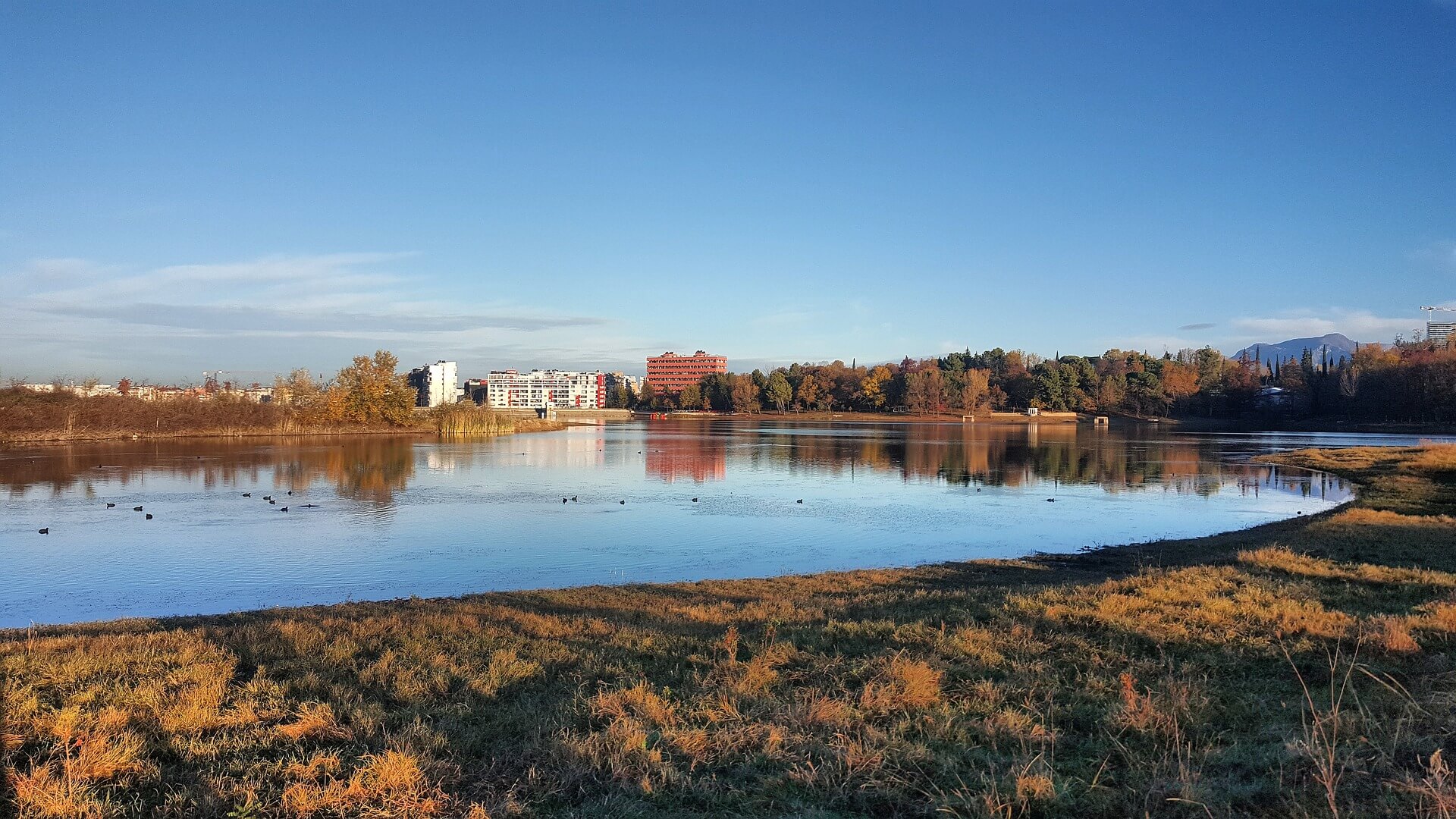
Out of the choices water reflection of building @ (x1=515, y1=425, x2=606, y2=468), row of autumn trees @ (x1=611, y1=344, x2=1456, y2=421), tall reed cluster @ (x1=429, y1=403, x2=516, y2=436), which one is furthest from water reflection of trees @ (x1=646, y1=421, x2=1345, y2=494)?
row of autumn trees @ (x1=611, y1=344, x2=1456, y2=421)

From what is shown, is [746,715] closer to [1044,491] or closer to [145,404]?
[1044,491]

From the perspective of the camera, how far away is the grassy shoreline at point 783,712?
492 centimetres

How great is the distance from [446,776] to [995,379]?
17146cm

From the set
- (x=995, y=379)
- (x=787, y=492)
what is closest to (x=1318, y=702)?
(x=787, y=492)

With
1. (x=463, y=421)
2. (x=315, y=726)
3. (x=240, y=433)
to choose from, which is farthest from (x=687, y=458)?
(x=315, y=726)

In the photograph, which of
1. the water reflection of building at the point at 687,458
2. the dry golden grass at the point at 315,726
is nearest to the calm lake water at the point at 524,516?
the water reflection of building at the point at 687,458

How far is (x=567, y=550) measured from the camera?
2183 centimetres

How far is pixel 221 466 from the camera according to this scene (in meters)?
44.4

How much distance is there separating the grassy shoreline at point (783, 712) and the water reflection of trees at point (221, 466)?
25.4 meters

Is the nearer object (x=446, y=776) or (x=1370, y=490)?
(x=446, y=776)

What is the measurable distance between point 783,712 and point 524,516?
23.4 m

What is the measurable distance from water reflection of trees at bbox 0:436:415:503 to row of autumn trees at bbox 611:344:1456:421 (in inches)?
4324

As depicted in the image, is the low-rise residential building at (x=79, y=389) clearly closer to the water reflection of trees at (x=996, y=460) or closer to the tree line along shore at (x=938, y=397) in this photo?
the tree line along shore at (x=938, y=397)

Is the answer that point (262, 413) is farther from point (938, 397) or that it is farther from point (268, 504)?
point (938, 397)
